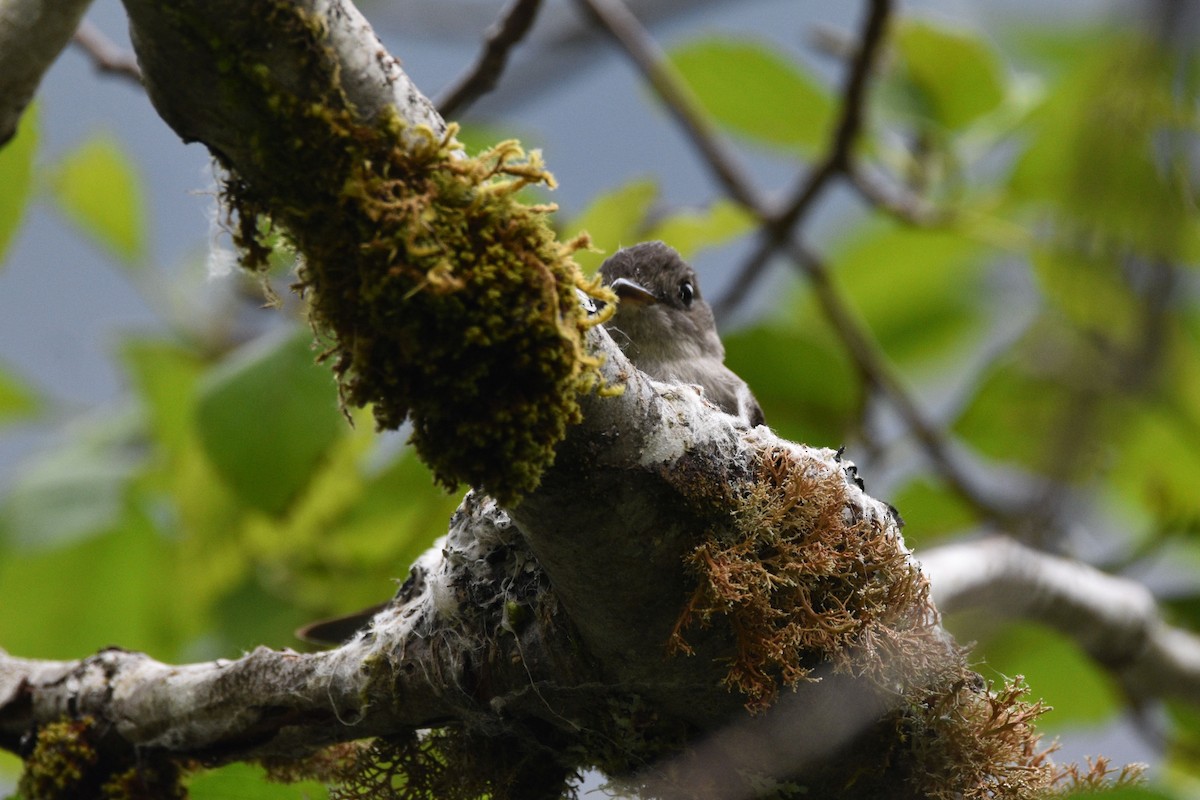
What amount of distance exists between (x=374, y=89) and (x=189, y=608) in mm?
3785

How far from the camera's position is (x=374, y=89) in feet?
5.42

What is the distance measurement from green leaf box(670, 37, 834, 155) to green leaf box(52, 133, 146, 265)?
→ 2.42 metres

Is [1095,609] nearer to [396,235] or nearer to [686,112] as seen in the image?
[686,112]

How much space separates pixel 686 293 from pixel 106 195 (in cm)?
260

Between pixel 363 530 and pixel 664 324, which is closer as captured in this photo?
pixel 664 324

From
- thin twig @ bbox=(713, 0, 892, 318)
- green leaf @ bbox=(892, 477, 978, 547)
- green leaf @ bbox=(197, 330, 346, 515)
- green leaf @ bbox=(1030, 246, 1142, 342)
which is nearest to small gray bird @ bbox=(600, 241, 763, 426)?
thin twig @ bbox=(713, 0, 892, 318)

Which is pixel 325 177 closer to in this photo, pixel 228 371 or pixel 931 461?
pixel 228 371

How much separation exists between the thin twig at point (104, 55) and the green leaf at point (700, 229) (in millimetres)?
1958

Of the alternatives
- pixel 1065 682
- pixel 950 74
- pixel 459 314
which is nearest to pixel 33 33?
pixel 459 314

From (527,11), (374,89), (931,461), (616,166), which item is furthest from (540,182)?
(616,166)

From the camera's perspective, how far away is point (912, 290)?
18.0ft

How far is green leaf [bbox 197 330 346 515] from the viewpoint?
11.2 feet

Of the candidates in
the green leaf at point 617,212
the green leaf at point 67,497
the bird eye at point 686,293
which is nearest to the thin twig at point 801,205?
the bird eye at point 686,293

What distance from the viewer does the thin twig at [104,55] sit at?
4.16 metres
